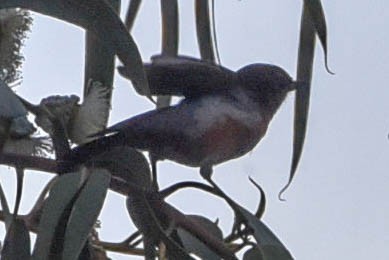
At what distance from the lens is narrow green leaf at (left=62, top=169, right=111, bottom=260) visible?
0.63 m

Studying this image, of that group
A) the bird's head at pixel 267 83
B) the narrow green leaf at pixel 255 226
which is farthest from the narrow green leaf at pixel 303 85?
the narrow green leaf at pixel 255 226

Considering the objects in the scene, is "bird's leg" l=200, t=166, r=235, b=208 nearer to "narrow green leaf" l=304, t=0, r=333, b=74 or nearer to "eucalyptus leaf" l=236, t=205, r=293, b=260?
"eucalyptus leaf" l=236, t=205, r=293, b=260

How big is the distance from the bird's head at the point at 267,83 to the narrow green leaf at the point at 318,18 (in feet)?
0.23

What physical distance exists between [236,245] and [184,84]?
15cm

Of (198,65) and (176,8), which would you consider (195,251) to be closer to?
(198,65)

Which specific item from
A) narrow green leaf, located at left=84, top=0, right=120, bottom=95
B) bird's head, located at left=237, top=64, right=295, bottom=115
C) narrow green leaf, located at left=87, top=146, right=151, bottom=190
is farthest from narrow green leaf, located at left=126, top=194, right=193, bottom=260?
bird's head, located at left=237, top=64, right=295, bottom=115

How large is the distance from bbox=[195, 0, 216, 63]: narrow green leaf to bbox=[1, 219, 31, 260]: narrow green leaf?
392 mm

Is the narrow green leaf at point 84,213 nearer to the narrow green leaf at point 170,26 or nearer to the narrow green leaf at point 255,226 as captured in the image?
the narrow green leaf at point 255,226

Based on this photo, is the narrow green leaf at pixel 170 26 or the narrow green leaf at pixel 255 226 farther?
the narrow green leaf at pixel 170 26

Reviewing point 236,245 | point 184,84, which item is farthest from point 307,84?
point 236,245

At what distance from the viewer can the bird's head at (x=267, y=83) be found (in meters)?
0.95

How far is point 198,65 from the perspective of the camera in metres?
0.86

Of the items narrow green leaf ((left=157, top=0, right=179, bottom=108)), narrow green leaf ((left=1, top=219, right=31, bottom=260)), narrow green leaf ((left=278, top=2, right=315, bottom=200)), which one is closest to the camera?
narrow green leaf ((left=1, top=219, right=31, bottom=260))

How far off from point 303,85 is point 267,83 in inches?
1.1
